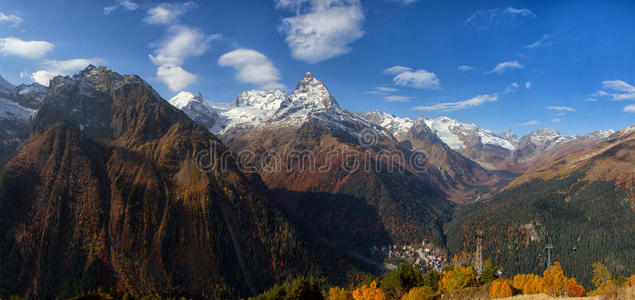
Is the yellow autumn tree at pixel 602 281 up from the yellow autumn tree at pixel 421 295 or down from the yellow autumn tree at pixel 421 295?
up

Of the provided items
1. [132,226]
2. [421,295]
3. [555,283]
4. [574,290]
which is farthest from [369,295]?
[132,226]

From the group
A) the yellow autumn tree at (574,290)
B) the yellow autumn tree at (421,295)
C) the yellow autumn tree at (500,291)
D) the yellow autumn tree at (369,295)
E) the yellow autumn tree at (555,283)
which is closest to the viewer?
the yellow autumn tree at (500,291)

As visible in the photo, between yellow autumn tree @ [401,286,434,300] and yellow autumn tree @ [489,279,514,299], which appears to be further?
yellow autumn tree @ [401,286,434,300]

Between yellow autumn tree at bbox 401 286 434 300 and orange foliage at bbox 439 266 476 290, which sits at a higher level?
orange foliage at bbox 439 266 476 290

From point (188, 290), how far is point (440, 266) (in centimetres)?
14583

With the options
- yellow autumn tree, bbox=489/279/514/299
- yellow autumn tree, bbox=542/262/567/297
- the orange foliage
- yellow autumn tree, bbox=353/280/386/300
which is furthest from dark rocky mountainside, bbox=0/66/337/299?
yellow autumn tree, bbox=489/279/514/299

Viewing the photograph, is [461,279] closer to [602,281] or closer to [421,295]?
[421,295]

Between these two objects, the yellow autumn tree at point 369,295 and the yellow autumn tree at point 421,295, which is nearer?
the yellow autumn tree at point 421,295

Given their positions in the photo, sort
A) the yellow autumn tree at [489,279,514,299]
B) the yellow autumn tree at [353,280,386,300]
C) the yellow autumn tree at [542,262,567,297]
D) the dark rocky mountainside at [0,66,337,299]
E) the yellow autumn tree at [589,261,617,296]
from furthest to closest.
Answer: the dark rocky mountainside at [0,66,337,299] < the yellow autumn tree at [353,280,386,300] < the yellow autumn tree at [542,262,567,297] < the yellow autumn tree at [489,279,514,299] < the yellow autumn tree at [589,261,617,296]

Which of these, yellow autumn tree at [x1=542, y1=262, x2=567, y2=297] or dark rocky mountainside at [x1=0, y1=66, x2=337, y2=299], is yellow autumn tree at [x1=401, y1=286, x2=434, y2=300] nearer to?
yellow autumn tree at [x1=542, y1=262, x2=567, y2=297]

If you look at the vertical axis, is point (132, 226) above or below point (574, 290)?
below

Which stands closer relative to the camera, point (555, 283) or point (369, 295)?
point (555, 283)

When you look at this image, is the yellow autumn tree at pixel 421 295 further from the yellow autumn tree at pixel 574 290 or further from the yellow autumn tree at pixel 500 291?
the yellow autumn tree at pixel 574 290

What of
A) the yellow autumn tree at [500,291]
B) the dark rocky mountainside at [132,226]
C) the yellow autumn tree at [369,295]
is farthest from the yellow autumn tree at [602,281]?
the dark rocky mountainside at [132,226]
